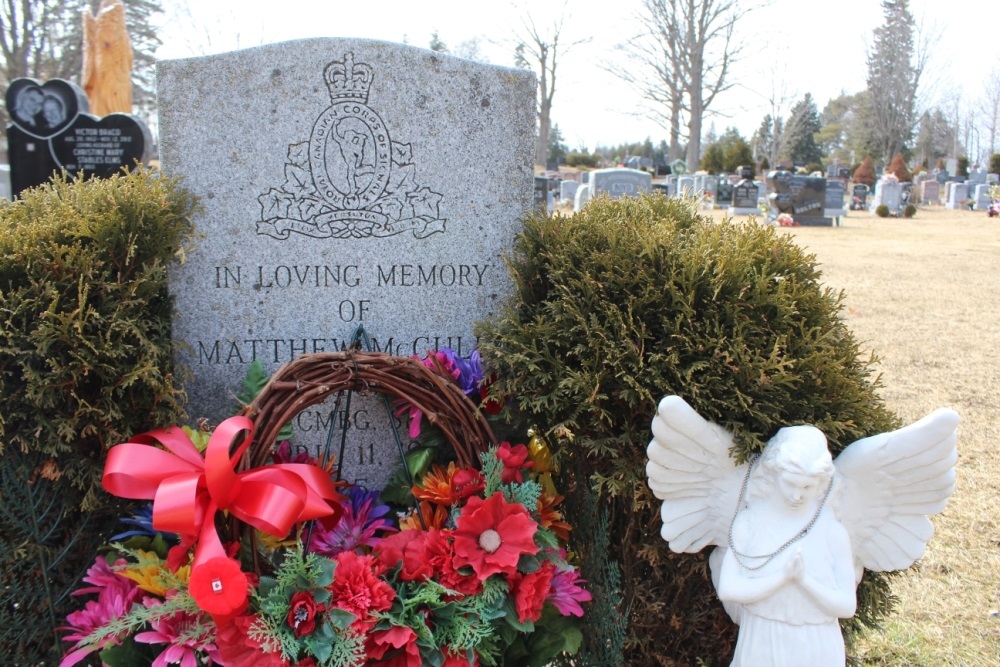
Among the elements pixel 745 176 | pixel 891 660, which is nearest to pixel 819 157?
pixel 745 176

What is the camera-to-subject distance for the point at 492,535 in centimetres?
208

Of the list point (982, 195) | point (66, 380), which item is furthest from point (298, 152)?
point (982, 195)

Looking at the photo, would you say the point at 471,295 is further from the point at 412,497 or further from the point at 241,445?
the point at 241,445

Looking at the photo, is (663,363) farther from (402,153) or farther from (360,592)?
(402,153)

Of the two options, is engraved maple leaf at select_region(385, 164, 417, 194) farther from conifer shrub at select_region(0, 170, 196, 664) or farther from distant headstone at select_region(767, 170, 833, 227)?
distant headstone at select_region(767, 170, 833, 227)

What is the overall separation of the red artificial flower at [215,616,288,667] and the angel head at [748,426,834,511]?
4.34 feet

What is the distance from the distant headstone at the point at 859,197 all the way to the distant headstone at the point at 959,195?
3.56m

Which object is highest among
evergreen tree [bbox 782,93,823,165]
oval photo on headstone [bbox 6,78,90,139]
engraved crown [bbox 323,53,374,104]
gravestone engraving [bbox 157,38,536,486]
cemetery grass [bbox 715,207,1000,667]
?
evergreen tree [bbox 782,93,823,165]

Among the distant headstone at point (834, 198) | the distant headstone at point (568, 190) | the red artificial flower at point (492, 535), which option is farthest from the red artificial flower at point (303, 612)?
the distant headstone at point (568, 190)

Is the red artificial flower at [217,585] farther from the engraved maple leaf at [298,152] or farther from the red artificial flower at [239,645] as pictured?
the engraved maple leaf at [298,152]

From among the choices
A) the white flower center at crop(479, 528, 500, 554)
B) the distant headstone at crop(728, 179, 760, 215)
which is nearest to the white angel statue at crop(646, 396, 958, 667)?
the white flower center at crop(479, 528, 500, 554)

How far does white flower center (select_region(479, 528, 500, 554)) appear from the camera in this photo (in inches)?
81.4

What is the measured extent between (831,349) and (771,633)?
0.78 metres

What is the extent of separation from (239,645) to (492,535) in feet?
2.28
